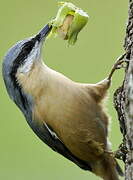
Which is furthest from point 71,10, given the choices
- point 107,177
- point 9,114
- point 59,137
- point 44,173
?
point 9,114

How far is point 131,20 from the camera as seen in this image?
5.18 m

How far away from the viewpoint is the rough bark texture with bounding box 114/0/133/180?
4.87m

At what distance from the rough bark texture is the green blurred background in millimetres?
2703

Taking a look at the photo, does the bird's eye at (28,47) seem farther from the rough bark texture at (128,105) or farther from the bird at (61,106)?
the rough bark texture at (128,105)

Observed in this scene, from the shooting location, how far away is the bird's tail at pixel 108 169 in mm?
6113

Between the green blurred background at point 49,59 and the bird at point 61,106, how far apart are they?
6.08 feet

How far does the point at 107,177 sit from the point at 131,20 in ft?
4.89

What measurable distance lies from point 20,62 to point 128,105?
1494mm

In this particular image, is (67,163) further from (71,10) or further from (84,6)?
(71,10)

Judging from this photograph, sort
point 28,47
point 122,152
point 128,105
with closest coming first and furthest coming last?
point 128,105 < point 122,152 < point 28,47

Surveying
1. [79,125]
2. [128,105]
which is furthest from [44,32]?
[128,105]

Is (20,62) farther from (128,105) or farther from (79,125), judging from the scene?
(128,105)

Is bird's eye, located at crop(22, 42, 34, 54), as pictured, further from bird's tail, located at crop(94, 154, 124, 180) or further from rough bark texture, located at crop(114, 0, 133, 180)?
rough bark texture, located at crop(114, 0, 133, 180)

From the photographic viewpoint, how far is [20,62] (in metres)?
6.16
